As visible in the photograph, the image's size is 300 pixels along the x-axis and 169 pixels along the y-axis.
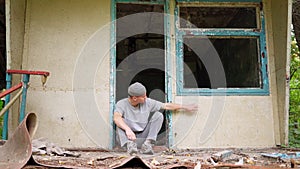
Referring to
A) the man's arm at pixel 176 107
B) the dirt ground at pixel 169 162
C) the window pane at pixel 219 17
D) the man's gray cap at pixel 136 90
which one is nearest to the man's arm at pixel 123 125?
the man's gray cap at pixel 136 90

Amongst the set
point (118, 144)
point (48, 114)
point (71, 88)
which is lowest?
point (118, 144)

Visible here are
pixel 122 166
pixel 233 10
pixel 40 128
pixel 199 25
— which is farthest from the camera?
pixel 199 25

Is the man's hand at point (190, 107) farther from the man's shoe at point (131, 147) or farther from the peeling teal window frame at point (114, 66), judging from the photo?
the man's shoe at point (131, 147)

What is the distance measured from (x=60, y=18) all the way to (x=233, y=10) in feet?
7.41

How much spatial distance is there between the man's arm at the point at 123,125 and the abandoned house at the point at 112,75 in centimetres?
20

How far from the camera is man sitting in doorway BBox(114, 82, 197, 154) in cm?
394

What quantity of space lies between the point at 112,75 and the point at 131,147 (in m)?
1.00

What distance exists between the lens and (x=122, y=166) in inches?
94.7

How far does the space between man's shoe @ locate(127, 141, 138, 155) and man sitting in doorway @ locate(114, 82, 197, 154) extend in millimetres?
157

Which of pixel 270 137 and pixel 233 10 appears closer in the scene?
pixel 270 137

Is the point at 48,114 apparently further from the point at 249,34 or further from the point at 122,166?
the point at 249,34

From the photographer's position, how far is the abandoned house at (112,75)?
13.4 feet

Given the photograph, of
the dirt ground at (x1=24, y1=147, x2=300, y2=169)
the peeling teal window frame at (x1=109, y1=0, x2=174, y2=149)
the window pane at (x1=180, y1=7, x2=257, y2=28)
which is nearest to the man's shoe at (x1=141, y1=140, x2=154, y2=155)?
the peeling teal window frame at (x1=109, y1=0, x2=174, y2=149)

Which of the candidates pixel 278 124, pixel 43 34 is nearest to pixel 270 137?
pixel 278 124
